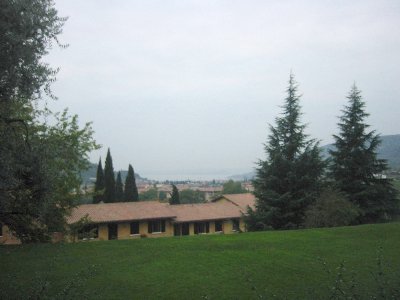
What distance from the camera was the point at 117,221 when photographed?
35.6 m

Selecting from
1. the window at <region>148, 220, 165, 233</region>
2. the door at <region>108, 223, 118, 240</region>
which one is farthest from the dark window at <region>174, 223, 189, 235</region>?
the door at <region>108, 223, 118, 240</region>

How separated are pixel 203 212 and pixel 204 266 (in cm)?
3046

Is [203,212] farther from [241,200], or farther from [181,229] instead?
[241,200]

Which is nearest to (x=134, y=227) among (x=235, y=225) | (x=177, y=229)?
(x=177, y=229)

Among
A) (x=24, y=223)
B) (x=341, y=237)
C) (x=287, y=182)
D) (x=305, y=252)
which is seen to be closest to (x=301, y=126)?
(x=287, y=182)

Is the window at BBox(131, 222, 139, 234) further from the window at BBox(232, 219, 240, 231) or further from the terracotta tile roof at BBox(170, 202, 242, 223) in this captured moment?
the window at BBox(232, 219, 240, 231)

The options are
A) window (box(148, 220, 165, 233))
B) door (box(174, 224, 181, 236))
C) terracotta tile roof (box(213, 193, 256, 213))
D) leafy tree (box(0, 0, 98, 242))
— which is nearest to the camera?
leafy tree (box(0, 0, 98, 242))

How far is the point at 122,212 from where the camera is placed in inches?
1469

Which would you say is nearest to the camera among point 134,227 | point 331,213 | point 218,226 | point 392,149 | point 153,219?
point 331,213

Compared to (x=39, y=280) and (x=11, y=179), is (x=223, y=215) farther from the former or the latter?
(x=11, y=179)

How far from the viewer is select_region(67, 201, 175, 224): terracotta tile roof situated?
117 feet

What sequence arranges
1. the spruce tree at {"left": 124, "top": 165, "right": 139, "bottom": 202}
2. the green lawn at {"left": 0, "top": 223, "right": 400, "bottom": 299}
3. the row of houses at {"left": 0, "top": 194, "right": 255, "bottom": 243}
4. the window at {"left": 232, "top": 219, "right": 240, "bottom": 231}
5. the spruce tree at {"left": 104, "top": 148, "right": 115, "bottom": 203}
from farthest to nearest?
the spruce tree at {"left": 124, "top": 165, "right": 139, "bottom": 202} → the spruce tree at {"left": 104, "top": 148, "right": 115, "bottom": 203} → the window at {"left": 232, "top": 219, "right": 240, "bottom": 231} → the row of houses at {"left": 0, "top": 194, "right": 255, "bottom": 243} → the green lawn at {"left": 0, "top": 223, "right": 400, "bottom": 299}

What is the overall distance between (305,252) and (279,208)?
38.9 ft

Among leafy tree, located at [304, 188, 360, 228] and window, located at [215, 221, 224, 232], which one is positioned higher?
leafy tree, located at [304, 188, 360, 228]
